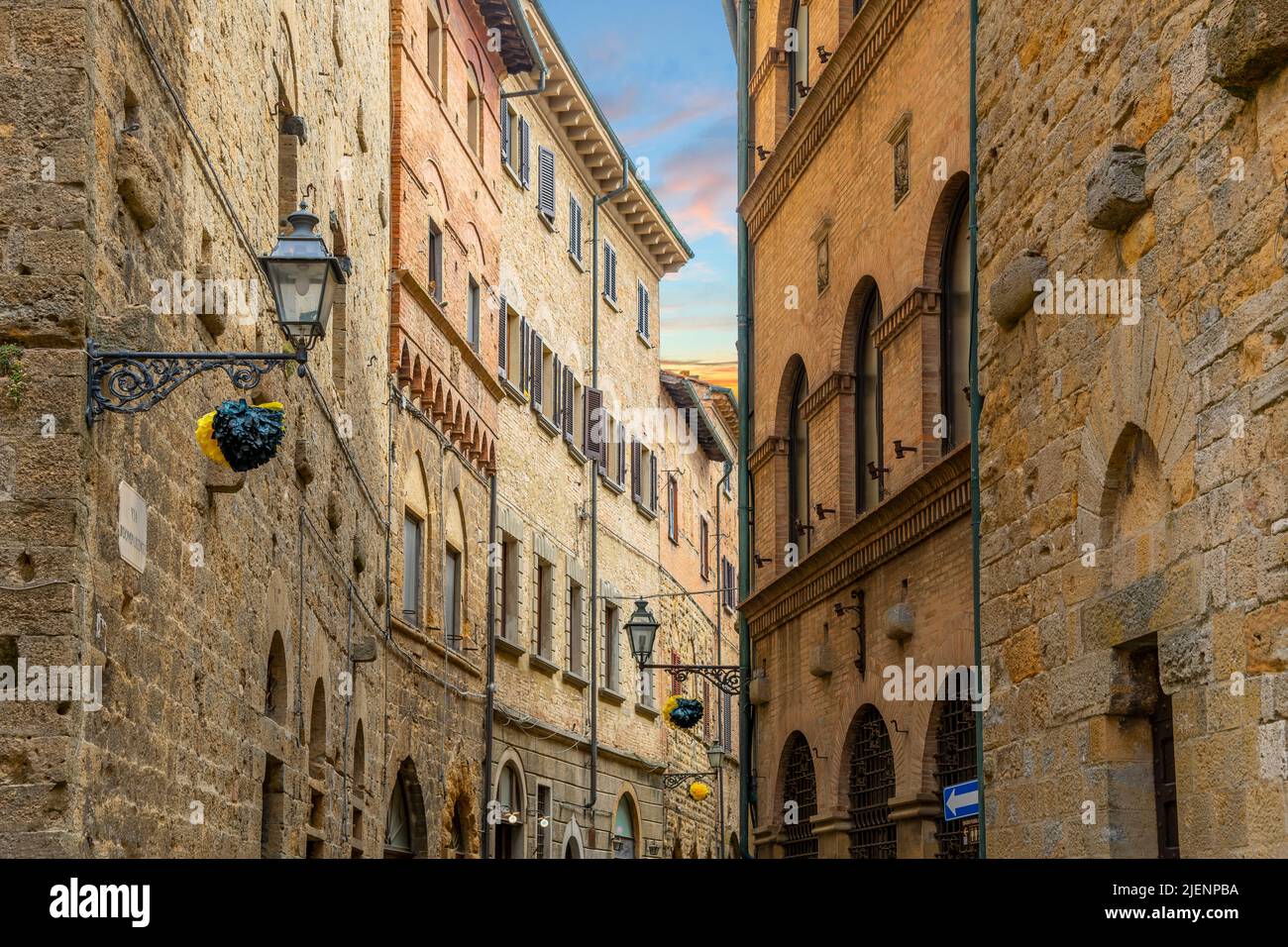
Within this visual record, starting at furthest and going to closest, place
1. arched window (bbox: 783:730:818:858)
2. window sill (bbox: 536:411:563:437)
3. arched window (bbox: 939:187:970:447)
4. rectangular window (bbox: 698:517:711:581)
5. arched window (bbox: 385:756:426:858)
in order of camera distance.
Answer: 1. rectangular window (bbox: 698:517:711:581)
2. window sill (bbox: 536:411:563:437)
3. arched window (bbox: 385:756:426:858)
4. arched window (bbox: 783:730:818:858)
5. arched window (bbox: 939:187:970:447)

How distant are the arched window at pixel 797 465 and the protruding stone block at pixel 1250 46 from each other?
464 inches

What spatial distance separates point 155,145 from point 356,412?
917 centimetres

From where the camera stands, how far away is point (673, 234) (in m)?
41.8

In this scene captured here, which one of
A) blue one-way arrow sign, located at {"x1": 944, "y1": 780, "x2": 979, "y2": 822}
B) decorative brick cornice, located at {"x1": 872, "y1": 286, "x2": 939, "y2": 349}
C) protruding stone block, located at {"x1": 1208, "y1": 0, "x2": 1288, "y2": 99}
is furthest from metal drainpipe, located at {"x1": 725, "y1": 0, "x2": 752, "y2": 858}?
protruding stone block, located at {"x1": 1208, "y1": 0, "x2": 1288, "y2": 99}

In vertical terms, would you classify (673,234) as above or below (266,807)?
above

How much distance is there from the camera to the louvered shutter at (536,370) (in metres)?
31.8

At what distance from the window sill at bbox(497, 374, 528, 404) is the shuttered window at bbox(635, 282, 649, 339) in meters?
10.3

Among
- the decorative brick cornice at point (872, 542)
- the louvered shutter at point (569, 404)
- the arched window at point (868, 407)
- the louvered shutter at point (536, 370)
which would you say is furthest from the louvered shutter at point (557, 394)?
the arched window at point (868, 407)

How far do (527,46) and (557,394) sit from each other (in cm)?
631

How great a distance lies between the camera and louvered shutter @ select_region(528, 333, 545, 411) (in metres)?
31.8

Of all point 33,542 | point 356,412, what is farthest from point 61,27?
point 356,412

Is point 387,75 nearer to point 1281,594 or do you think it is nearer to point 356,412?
point 356,412

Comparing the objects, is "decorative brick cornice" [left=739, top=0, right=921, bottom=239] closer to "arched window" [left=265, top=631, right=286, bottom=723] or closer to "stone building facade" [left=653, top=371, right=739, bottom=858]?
"arched window" [left=265, top=631, right=286, bottom=723]

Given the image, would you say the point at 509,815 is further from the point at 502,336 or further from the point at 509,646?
the point at 502,336
